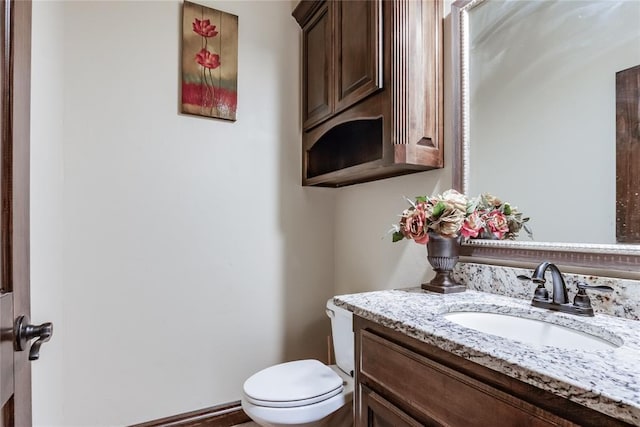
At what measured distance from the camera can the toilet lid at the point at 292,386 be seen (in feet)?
4.44

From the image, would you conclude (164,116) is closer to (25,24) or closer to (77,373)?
(25,24)

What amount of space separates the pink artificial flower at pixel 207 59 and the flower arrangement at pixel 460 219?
1.36 meters

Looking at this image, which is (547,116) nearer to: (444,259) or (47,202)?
(444,259)

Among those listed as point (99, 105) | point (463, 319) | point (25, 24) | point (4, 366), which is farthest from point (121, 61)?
point (463, 319)

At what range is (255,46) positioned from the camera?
6.64 feet

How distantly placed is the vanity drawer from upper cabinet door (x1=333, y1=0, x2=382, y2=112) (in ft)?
3.31

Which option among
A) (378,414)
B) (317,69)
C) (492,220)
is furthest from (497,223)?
(317,69)

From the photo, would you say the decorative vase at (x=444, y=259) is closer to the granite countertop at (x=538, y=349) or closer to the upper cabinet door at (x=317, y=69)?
the granite countertop at (x=538, y=349)

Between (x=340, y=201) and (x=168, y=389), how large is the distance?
1415mm

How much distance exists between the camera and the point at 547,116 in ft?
3.81

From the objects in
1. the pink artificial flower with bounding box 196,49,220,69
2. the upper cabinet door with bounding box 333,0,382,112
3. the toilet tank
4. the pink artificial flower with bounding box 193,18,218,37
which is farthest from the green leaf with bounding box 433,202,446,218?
the pink artificial flower with bounding box 193,18,218,37

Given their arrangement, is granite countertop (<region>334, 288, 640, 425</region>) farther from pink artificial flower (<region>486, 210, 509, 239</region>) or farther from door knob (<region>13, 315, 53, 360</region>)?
door knob (<region>13, 315, 53, 360</region>)

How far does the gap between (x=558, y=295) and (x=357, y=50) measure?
1.22 metres

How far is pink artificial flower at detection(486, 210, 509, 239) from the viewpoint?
124 centimetres
